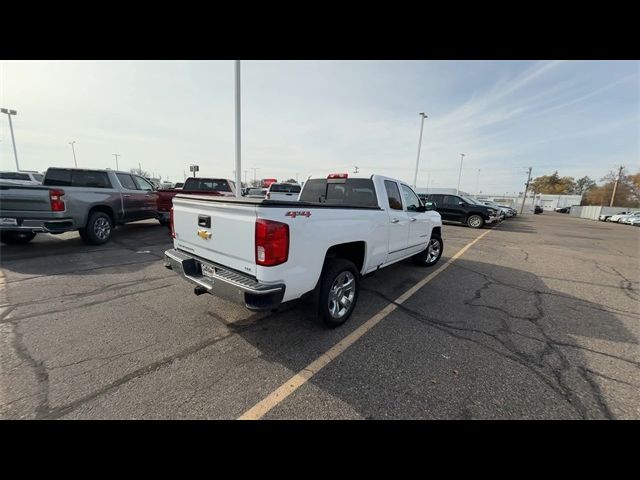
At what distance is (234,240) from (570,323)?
4.74 metres

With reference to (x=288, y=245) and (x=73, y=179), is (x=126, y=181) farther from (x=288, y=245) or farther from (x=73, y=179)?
(x=288, y=245)

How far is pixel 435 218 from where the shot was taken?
6.30 meters

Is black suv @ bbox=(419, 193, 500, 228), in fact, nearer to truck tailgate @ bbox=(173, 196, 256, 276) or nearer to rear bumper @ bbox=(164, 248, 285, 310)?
truck tailgate @ bbox=(173, 196, 256, 276)

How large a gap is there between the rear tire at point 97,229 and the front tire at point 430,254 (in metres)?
8.18

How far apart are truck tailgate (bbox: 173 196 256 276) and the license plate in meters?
0.10

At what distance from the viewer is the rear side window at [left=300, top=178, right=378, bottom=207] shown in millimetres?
4344

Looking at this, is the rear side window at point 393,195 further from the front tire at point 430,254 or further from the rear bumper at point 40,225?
the rear bumper at point 40,225

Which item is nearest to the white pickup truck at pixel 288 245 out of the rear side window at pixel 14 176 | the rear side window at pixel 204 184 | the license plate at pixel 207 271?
the license plate at pixel 207 271

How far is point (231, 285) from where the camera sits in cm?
264

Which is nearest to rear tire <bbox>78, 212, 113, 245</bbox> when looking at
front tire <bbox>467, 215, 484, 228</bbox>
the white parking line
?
the white parking line
